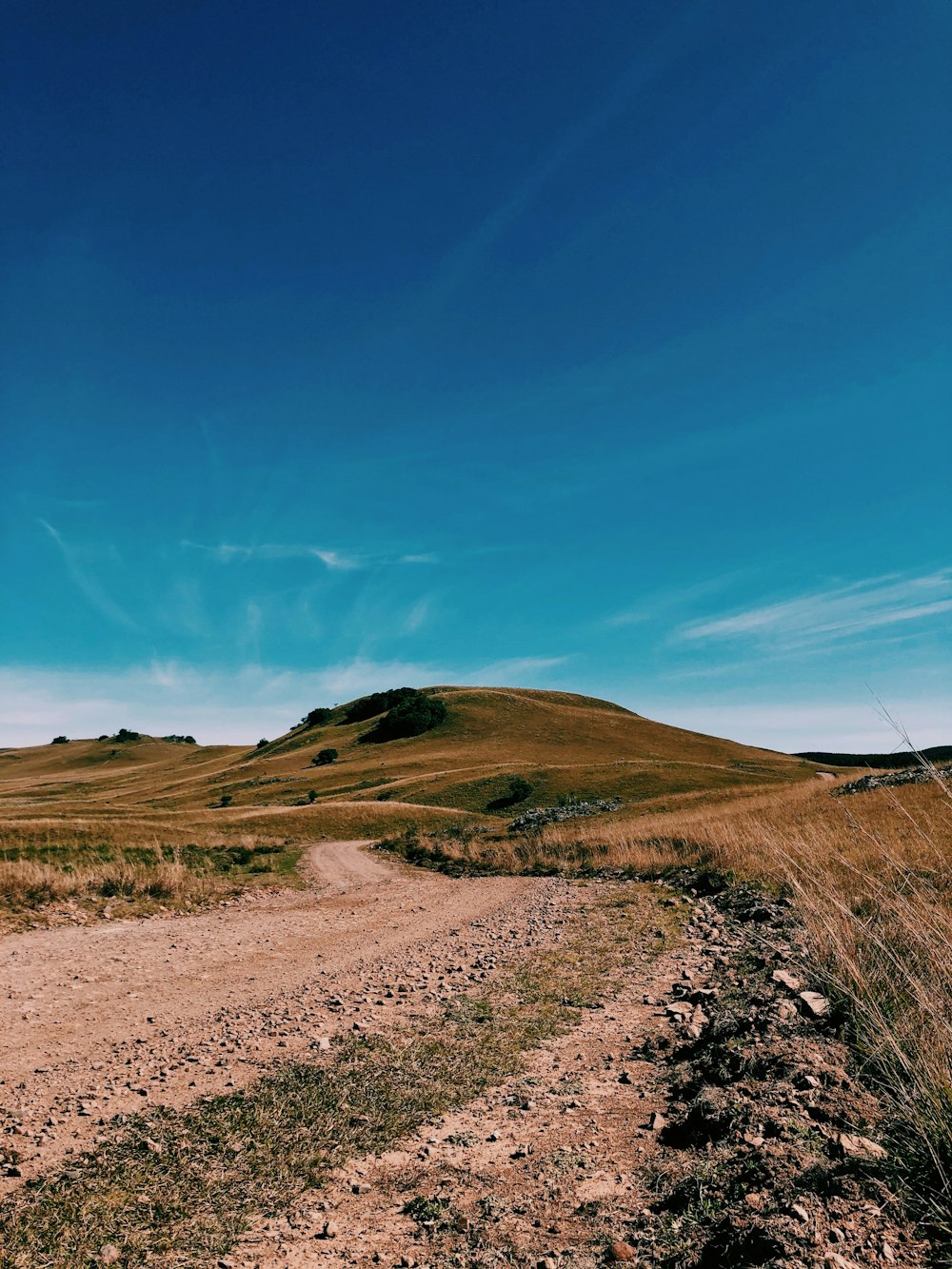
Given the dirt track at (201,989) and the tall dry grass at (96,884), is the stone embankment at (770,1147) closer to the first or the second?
the dirt track at (201,989)

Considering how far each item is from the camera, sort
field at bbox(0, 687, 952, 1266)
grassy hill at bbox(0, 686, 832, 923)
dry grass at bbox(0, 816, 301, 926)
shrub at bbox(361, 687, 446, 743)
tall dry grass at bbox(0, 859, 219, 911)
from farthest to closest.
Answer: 1. shrub at bbox(361, 687, 446, 743)
2. grassy hill at bbox(0, 686, 832, 923)
3. dry grass at bbox(0, 816, 301, 926)
4. tall dry grass at bbox(0, 859, 219, 911)
5. field at bbox(0, 687, 952, 1266)

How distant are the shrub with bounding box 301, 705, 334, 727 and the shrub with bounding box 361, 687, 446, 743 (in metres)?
43.5

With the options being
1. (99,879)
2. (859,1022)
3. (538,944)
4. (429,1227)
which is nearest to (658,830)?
(538,944)

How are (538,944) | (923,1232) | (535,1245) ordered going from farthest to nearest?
(538,944)
(535,1245)
(923,1232)

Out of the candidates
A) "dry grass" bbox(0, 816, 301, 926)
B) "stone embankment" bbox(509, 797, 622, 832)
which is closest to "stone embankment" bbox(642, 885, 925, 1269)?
"dry grass" bbox(0, 816, 301, 926)

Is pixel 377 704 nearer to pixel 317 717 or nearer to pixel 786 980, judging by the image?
pixel 317 717

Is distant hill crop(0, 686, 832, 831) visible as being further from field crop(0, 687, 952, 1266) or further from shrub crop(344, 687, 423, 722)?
field crop(0, 687, 952, 1266)

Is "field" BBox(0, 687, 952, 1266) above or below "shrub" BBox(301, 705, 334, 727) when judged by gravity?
below

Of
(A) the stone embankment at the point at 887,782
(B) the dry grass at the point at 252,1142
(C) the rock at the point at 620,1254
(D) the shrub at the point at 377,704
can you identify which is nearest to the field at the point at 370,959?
(B) the dry grass at the point at 252,1142

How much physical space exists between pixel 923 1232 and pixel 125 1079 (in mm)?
7758

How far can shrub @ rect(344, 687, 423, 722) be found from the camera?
142 meters

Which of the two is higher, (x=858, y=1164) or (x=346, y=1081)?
(x=858, y=1164)

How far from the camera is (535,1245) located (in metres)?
4.57

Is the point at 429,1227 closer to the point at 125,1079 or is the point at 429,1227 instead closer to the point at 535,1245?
the point at 535,1245
